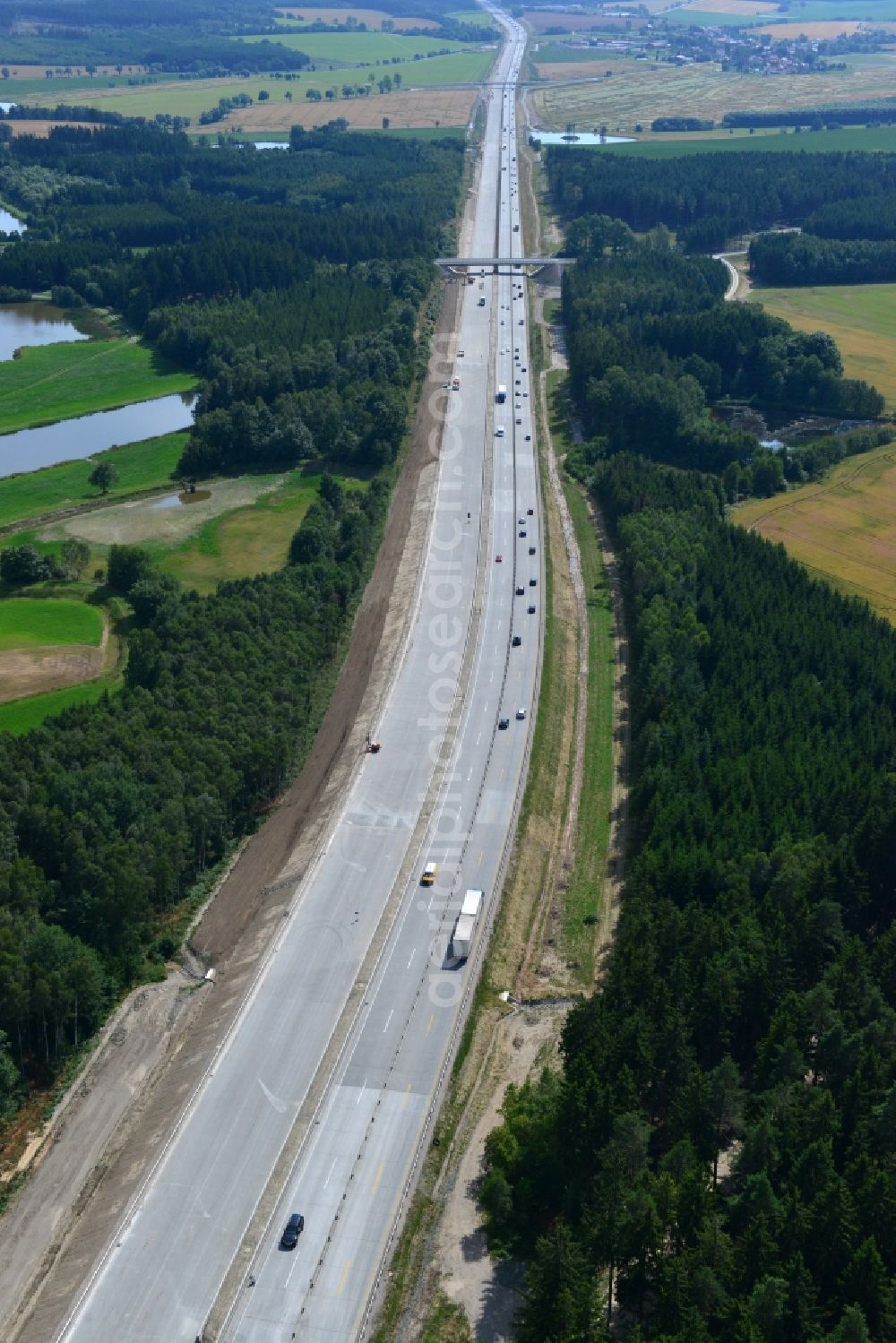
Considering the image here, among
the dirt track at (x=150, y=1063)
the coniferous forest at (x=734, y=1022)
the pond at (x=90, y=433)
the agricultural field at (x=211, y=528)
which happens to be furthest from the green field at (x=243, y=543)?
the coniferous forest at (x=734, y=1022)

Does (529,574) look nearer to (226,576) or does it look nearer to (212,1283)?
(226,576)

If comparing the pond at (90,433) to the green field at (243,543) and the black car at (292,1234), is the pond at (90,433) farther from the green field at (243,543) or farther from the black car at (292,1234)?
the black car at (292,1234)

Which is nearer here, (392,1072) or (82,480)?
(392,1072)

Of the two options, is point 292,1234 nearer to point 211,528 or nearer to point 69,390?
point 211,528

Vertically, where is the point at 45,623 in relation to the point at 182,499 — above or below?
above

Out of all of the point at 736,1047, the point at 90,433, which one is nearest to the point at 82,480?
the point at 90,433

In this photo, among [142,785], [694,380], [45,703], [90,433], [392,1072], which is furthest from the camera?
[694,380]

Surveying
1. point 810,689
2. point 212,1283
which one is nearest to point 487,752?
point 810,689
